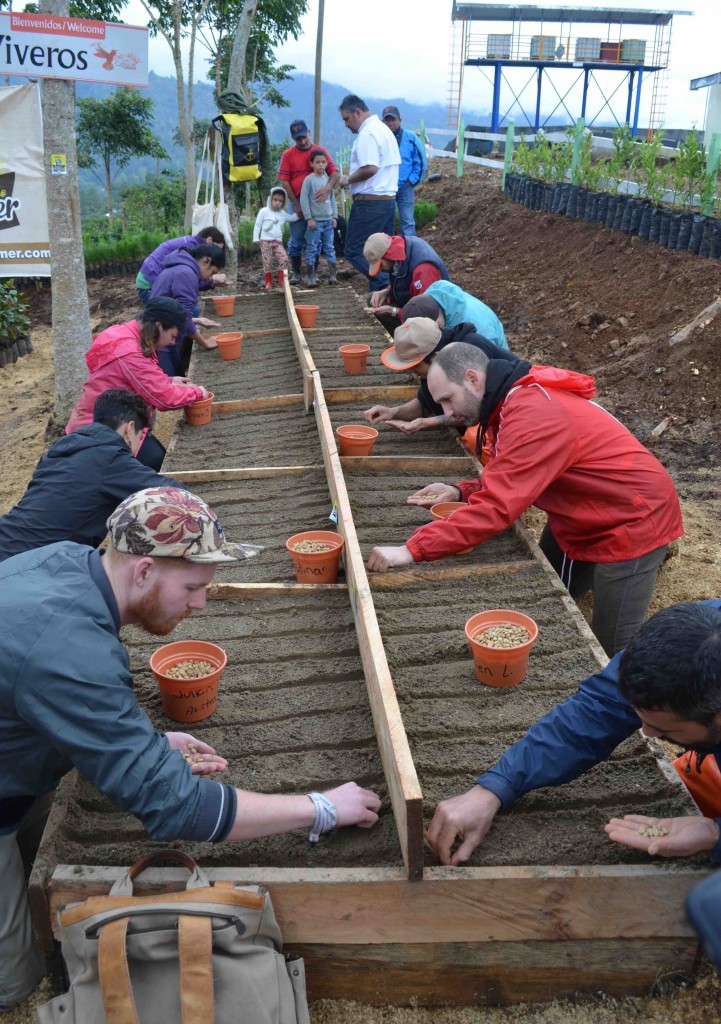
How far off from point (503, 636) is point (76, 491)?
6.16ft

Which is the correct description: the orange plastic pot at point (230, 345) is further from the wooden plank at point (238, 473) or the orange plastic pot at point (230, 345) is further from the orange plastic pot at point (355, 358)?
the wooden plank at point (238, 473)

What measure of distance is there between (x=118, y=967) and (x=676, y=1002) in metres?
1.47

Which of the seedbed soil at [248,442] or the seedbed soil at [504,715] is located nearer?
the seedbed soil at [504,715]

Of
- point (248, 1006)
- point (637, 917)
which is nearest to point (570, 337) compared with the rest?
point (637, 917)

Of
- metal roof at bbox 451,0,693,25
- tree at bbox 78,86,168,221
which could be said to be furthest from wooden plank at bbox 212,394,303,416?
metal roof at bbox 451,0,693,25

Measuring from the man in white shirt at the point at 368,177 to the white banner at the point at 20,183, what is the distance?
3.06 meters

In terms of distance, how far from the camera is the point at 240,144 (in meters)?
10.1

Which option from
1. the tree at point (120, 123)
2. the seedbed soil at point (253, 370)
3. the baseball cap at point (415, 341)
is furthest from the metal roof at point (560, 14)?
the baseball cap at point (415, 341)

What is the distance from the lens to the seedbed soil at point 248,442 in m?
5.35

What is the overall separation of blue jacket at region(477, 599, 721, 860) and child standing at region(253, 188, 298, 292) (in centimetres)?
873

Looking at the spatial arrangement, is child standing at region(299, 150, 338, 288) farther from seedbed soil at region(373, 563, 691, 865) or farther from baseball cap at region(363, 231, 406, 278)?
seedbed soil at region(373, 563, 691, 865)

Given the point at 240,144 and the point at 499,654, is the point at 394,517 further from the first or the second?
the point at 240,144

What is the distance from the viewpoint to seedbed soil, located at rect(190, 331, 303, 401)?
267 inches

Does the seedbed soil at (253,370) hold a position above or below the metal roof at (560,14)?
below
